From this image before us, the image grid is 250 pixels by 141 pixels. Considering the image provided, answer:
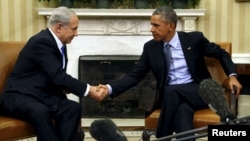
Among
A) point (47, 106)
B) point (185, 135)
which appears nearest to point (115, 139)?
point (185, 135)

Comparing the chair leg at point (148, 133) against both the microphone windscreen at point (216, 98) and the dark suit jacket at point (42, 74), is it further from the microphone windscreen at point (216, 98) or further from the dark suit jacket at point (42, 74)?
the microphone windscreen at point (216, 98)

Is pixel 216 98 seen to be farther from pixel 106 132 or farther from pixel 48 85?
pixel 48 85

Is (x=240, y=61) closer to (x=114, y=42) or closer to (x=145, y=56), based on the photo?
(x=114, y=42)

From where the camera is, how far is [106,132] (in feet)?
2.05

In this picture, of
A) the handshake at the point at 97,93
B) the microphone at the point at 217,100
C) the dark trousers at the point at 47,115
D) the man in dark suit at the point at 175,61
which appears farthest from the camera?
the man in dark suit at the point at 175,61

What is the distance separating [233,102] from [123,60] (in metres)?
2.03

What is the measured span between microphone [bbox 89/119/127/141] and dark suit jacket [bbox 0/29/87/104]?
6.38 ft

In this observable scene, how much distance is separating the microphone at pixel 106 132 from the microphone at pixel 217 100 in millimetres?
131

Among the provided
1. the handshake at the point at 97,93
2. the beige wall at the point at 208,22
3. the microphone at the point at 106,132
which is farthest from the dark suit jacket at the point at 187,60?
the microphone at the point at 106,132

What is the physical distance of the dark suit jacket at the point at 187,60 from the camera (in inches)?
113

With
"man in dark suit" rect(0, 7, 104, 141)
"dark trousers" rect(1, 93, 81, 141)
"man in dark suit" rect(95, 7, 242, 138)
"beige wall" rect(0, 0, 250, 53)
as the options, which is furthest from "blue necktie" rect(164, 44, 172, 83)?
"beige wall" rect(0, 0, 250, 53)

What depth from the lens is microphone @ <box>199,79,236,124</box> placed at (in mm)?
584

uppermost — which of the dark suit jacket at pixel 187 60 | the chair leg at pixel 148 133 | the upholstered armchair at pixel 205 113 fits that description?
the dark suit jacket at pixel 187 60

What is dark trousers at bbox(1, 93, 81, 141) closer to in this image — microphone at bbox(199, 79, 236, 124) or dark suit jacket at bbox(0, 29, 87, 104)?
dark suit jacket at bbox(0, 29, 87, 104)
